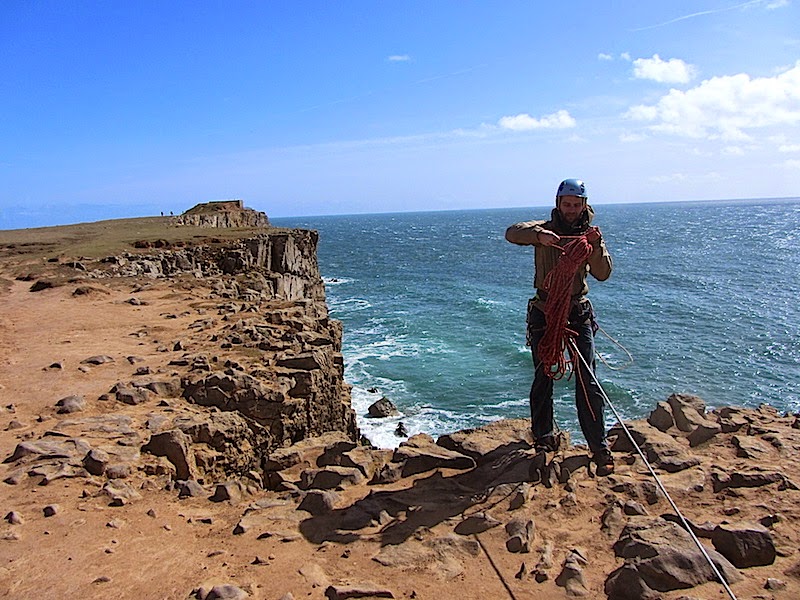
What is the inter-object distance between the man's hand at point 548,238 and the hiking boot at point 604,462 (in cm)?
236

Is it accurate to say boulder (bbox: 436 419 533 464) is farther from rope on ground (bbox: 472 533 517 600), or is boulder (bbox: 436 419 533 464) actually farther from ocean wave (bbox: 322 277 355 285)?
ocean wave (bbox: 322 277 355 285)

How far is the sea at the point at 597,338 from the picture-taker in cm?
2423

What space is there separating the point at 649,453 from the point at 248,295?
1462 centimetres

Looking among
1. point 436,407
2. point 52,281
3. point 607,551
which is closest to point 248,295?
point 52,281

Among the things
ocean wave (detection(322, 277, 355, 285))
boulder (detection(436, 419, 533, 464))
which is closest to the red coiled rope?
boulder (detection(436, 419, 533, 464))

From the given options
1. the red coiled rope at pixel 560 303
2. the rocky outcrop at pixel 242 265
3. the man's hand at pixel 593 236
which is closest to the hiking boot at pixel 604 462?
the red coiled rope at pixel 560 303

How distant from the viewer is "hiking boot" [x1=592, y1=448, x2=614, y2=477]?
6328 mm

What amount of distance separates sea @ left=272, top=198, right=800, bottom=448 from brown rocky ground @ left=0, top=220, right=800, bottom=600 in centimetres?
163

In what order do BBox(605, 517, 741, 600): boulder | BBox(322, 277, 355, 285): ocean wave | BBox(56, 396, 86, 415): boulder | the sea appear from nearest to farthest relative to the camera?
BBox(605, 517, 741, 600): boulder < BBox(56, 396, 86, 415): boulder < the sea < BBox(322, 277, 355, 285): ocean wave

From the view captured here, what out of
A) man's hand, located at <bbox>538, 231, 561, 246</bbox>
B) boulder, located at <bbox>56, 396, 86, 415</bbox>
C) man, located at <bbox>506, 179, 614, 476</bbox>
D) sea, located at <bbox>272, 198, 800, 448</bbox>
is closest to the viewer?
man's hand, located at <bbox>538, 231, 561, 246</bbox>

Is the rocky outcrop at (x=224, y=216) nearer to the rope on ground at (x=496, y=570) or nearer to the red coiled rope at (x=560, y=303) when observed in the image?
the red coiled rope at (x=560, y=303)

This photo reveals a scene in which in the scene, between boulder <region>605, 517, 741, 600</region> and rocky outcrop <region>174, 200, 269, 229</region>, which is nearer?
boulder <region>605, 517, 741, 600</region>

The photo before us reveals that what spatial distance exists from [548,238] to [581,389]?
180 cm

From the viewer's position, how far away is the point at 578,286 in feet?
21.4
